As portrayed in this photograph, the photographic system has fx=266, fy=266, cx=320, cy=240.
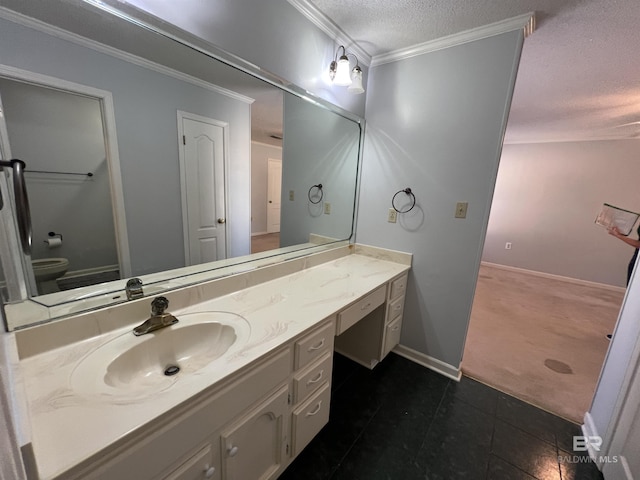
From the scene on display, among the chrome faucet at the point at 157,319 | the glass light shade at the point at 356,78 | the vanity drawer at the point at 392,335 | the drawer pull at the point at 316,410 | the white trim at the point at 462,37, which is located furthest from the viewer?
the vanity drawer at the point at 392,335

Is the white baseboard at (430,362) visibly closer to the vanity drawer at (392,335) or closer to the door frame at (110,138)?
the vanity drawer at (392,335)

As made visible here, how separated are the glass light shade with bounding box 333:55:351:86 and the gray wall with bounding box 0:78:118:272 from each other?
127 centimetres

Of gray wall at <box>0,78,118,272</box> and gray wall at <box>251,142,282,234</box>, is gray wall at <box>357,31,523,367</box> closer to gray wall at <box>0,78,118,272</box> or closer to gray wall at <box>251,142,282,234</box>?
gray wall at <box>251,142,282,234</box>

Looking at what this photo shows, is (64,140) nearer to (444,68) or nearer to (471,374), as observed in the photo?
(444,68)

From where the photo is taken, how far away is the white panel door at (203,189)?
1.20 meters

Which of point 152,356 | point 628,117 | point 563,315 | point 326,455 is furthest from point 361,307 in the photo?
point 628,117

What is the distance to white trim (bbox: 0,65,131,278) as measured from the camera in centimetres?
79

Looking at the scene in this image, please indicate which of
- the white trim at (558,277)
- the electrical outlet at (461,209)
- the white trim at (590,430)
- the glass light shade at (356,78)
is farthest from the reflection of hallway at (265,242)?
the white trim at (558,277)

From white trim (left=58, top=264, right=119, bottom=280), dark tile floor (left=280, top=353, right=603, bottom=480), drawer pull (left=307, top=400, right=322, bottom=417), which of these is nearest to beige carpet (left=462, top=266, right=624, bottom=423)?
dark tile floor (left=280, top=353, right=603, bottom=480)

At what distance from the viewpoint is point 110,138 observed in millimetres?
962

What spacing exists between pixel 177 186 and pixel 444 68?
5.83 feet

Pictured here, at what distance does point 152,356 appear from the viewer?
97cm

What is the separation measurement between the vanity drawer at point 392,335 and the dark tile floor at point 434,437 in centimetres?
20

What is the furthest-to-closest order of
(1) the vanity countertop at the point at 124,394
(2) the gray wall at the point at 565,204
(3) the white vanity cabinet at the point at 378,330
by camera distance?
(2) the gray wall at the point at 565,204, (3) the white vanity cabinet at the point at 378,330, (1) the vanity countertop at the point at 124,394
